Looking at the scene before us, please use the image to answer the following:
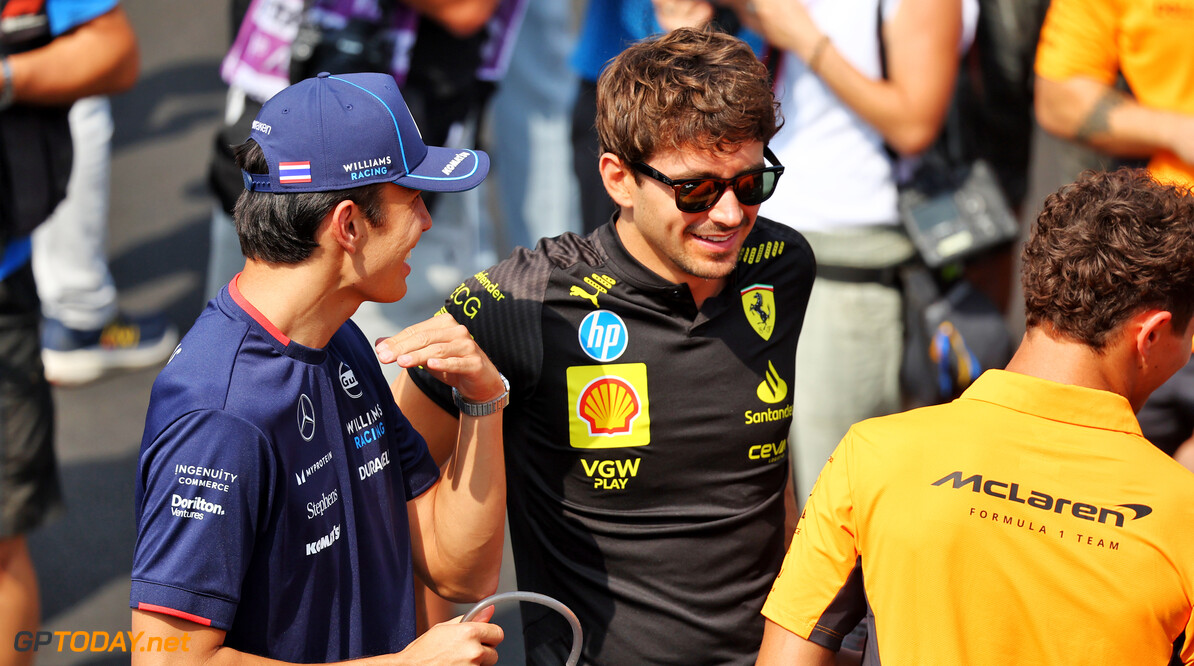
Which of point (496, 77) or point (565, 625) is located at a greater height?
point (496, 77)

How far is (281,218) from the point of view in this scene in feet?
6.81

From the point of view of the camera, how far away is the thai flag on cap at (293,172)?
6.79 feet

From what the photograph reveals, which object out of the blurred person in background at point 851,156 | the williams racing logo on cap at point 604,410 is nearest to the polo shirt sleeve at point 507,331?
the williams racing logo on cap at point 604,410

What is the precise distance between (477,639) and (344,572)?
0.29 metres

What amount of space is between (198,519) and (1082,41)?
3.40 m

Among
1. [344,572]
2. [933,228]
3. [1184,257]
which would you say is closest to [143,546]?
[344,572]

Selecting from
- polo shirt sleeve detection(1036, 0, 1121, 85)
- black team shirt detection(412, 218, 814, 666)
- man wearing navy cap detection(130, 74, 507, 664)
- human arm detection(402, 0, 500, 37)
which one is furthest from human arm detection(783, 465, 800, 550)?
human arm detection(402, 0, 500, 37)

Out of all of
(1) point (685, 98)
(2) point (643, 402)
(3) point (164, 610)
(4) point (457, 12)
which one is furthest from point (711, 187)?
(4) point (457, 12)

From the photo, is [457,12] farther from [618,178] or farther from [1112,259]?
[1112,259]

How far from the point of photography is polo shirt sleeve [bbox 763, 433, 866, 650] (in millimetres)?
2146

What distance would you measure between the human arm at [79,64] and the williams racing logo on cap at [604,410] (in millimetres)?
2132

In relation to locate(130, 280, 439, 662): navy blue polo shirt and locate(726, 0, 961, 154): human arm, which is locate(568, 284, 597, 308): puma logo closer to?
locate(130, 280, 439, 662): navy blue polo shirt

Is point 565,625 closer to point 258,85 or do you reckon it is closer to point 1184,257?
point 1184,257

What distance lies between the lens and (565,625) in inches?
107
